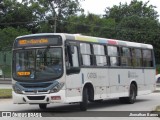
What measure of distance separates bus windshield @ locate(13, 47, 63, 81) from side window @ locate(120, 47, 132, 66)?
5.56 metres

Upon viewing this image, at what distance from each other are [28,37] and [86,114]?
3.74 meters

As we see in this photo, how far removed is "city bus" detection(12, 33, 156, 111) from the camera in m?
17.2

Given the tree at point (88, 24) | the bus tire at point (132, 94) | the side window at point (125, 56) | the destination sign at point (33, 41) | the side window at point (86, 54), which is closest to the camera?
the destination sign at point (33, 41)

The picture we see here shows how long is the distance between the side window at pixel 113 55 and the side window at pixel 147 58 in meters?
3.32

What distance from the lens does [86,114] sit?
55.9ft

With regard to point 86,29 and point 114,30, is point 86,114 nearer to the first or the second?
point 114,30

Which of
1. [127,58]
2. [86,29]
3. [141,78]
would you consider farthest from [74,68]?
[86,29]

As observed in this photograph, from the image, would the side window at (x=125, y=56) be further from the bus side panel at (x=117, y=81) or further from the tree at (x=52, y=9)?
the tree at (x=52, y=9)

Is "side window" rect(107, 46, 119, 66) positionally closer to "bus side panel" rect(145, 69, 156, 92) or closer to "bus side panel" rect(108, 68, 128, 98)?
"bus side panel" rect(108, 68, 128, 98)

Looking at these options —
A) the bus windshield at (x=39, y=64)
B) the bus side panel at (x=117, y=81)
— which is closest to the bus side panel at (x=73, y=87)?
the bus windshield at (x=39, y=64)

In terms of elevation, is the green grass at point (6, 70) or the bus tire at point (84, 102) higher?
the green grass at point (6, 70)

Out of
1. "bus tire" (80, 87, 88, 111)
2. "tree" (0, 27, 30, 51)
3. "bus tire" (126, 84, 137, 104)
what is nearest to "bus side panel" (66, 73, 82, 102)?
"bus tire" (80, 87, 88, 111)

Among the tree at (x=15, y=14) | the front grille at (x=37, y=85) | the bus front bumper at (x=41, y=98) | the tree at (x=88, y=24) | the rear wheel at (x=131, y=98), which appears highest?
the tree at (x=15, y=14)

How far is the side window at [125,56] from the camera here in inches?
880
